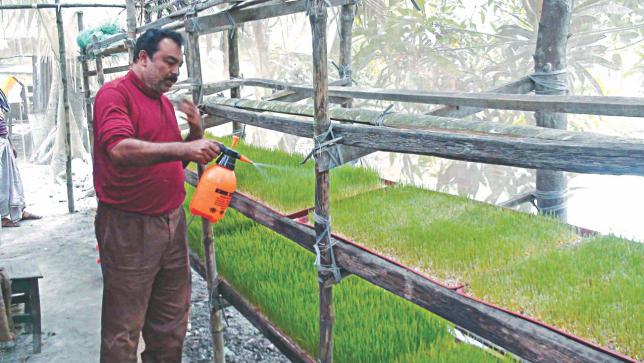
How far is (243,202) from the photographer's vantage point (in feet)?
13.0

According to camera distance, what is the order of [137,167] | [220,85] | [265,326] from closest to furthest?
1. [137,167]
2. [265,326]
3. [220,85]

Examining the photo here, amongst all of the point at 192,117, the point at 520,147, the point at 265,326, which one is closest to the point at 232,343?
the point at 265,326

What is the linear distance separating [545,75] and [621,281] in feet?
7.60

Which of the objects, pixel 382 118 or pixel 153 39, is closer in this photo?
pixel 382 118

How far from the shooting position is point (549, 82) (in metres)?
4.47

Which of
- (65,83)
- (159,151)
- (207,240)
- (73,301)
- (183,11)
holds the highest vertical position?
(183,11)

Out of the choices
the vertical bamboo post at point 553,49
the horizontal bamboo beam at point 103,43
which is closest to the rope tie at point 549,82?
the vertical bamboo post at point 553,49

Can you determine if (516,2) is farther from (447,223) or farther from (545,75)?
(447,223)

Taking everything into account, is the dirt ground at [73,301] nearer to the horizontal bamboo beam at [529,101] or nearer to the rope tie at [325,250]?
the rope tie at [325,250]

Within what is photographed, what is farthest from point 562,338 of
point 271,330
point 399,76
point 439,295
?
point 399,76

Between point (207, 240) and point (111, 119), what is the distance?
1.40 meters

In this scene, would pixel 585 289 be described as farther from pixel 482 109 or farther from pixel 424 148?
pixel 482 109

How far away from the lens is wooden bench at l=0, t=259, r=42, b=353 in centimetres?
459

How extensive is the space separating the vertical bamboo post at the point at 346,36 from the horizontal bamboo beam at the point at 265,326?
82.8 inches
